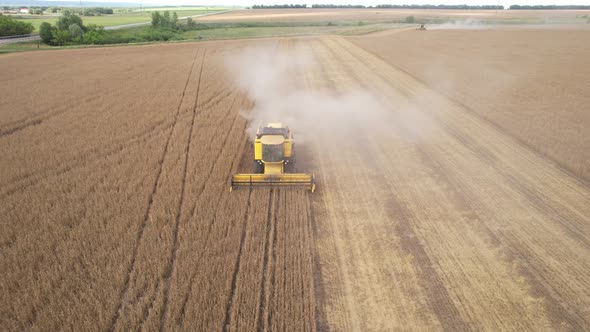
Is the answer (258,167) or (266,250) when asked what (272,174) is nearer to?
(258,167)

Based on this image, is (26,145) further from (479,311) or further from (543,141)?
(543,141)

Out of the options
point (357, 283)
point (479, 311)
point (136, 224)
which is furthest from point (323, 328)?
point (136, 224)

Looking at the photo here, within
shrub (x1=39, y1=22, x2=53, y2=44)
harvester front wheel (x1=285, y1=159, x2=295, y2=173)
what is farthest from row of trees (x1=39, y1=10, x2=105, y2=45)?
harvester front wheel (x1=285, y1=159, x2=295, y2=173)

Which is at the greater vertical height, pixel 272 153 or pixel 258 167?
pixel 272 153

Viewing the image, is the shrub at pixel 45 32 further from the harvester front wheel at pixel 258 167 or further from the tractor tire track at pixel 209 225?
the harvester front wheel at pixel 258 167

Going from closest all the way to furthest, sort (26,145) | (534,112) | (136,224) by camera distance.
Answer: (136,224), (26,145), (534,112)

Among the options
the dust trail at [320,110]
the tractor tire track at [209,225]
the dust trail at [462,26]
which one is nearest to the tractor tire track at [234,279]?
the tractor tire track at [209,225]

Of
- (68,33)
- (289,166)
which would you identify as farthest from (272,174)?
(68,33)
